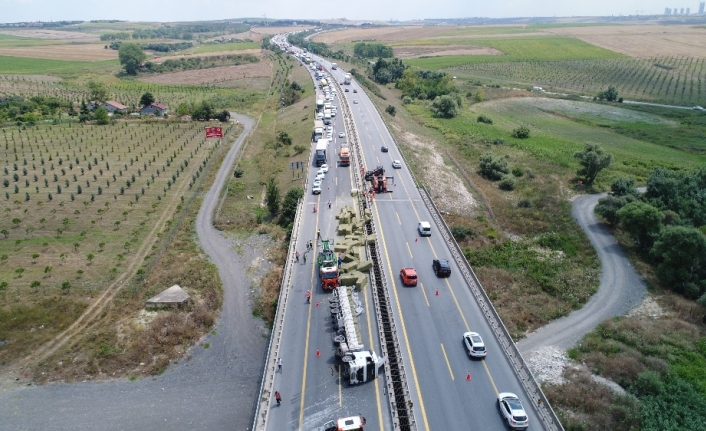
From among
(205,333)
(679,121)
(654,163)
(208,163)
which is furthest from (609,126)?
(205,333)

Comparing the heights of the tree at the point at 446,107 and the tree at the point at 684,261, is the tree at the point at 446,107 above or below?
above

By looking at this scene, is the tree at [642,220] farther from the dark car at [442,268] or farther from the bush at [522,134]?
the bush at [522,134]

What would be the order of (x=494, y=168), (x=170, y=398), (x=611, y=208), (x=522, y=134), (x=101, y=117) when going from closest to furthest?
1. (x=170, y=398)
2. (x=611, y=208)
3. (x=494, y=168)
4. (x=101, y=117)
5. (x=522, y=134)

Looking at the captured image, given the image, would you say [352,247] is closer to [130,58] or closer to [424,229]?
[424,229]

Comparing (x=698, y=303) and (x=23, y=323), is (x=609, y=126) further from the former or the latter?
(x=23, y=323)

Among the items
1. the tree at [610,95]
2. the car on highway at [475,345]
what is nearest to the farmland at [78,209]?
the car on highway at [475,345]

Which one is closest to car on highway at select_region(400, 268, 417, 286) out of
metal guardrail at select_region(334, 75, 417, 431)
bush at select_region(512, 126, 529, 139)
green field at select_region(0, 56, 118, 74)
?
metal guardrail at select_region(334, 75, 417, 431)

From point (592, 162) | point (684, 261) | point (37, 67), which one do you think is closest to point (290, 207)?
point (684, 261)
